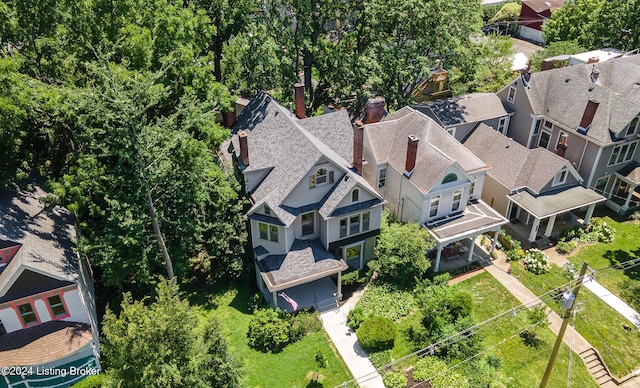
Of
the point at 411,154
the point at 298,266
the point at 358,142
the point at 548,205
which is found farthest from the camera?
the point at 548,205

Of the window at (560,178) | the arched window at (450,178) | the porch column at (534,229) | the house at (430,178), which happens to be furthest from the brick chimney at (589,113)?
the arched window at (450,178)

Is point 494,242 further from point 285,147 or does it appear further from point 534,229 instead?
point 285,147

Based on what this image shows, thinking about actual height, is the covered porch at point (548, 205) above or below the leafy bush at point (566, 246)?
above

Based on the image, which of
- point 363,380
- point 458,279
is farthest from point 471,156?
point 363,380

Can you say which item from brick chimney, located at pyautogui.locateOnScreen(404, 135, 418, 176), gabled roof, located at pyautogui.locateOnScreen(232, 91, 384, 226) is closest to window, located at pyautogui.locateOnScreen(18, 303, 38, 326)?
gabled roof, located at pyautogui.locateOnScreen(232, 91, 384, 226)

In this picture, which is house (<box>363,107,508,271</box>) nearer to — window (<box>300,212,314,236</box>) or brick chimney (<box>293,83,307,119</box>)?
brick chimney (<box>293,83,307,119</box>)

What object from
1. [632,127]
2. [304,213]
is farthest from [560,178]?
[304,213]

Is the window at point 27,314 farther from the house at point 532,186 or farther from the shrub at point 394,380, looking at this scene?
the house at point 532,186
